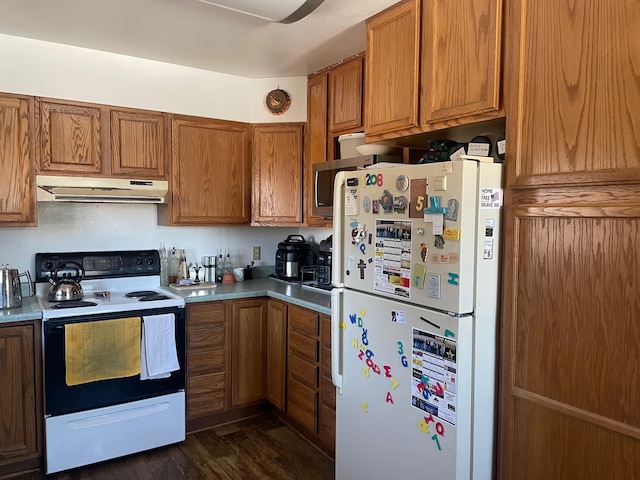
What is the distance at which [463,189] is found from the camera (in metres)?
1.55

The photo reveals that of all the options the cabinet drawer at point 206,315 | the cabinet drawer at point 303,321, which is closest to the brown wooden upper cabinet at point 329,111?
the cabinet drawer at point 303,321

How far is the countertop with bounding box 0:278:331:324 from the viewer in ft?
8.02

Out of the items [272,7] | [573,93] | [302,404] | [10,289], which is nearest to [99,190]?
[10,289]

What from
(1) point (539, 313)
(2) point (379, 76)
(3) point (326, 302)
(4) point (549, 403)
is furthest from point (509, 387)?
(2) point (379, 76)

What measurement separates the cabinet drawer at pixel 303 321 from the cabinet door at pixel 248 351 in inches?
12.7

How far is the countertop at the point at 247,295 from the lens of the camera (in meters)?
2.44

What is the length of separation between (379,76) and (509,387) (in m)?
1.51

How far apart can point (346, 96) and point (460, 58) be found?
3.66 feet

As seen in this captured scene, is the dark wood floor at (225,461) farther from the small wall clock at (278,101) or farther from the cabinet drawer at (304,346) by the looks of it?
the small wall clock at (278,101)

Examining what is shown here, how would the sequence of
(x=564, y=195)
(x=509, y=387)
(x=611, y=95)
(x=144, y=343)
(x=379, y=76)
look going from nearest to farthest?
(x=611, y=95), (x=564, y=195), (x=509, y=387), (x=379, y=76), (x=144, y=343)

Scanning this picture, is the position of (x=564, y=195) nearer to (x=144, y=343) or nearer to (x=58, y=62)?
(x=144, y=343)

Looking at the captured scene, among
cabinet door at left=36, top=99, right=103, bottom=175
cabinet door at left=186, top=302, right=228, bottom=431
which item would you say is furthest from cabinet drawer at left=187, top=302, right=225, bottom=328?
cabinet door at left=36, top=99, right=103, bottom=175

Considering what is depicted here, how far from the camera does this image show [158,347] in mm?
2709

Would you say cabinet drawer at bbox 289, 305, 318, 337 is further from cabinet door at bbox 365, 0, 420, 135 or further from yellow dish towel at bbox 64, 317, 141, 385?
cabinet door at bbox 365, 0, 420, 135
